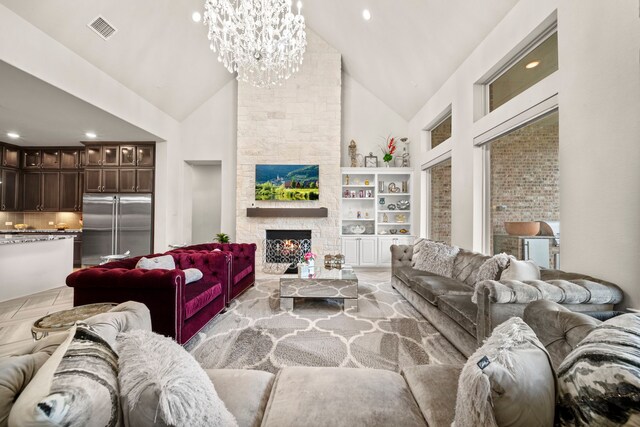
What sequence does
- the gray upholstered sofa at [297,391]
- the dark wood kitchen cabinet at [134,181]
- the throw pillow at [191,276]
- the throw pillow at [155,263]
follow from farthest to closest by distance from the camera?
the dark wood kitchen cabinet at [134,181], the throw pillow at [191,276], the throw pillow at [155,263], the gray upholstered sofa at [297,391]

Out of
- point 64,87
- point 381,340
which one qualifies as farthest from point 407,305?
point 64,87

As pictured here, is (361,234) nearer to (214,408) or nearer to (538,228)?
(538,228)

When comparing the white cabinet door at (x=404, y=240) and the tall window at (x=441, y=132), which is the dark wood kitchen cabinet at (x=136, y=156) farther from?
the tall window at (x=441, y=132)

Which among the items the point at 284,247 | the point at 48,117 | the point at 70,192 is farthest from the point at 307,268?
the point at 70,192

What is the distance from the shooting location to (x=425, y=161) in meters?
5.66

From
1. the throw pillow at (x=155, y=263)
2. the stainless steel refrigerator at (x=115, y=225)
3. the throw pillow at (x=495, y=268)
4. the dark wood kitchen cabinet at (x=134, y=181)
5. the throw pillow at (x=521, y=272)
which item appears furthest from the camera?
the dark wood kitchen cabinet at (x=134, y=181)

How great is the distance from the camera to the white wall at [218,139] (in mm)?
6586

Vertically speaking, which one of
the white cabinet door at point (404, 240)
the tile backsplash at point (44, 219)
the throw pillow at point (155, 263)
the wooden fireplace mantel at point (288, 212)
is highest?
the wooden fireplace mantel at point (288, 212)

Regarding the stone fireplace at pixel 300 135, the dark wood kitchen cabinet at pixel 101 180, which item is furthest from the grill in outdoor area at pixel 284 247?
the dark wood kitchen cabinet at pixel 101 180

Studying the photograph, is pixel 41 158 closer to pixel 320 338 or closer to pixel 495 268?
pixel 320 338

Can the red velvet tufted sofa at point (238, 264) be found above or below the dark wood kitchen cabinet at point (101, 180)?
below

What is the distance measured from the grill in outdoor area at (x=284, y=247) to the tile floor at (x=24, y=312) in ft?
10.8

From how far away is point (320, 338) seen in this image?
2680 mm

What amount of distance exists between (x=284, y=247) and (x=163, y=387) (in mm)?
5473
